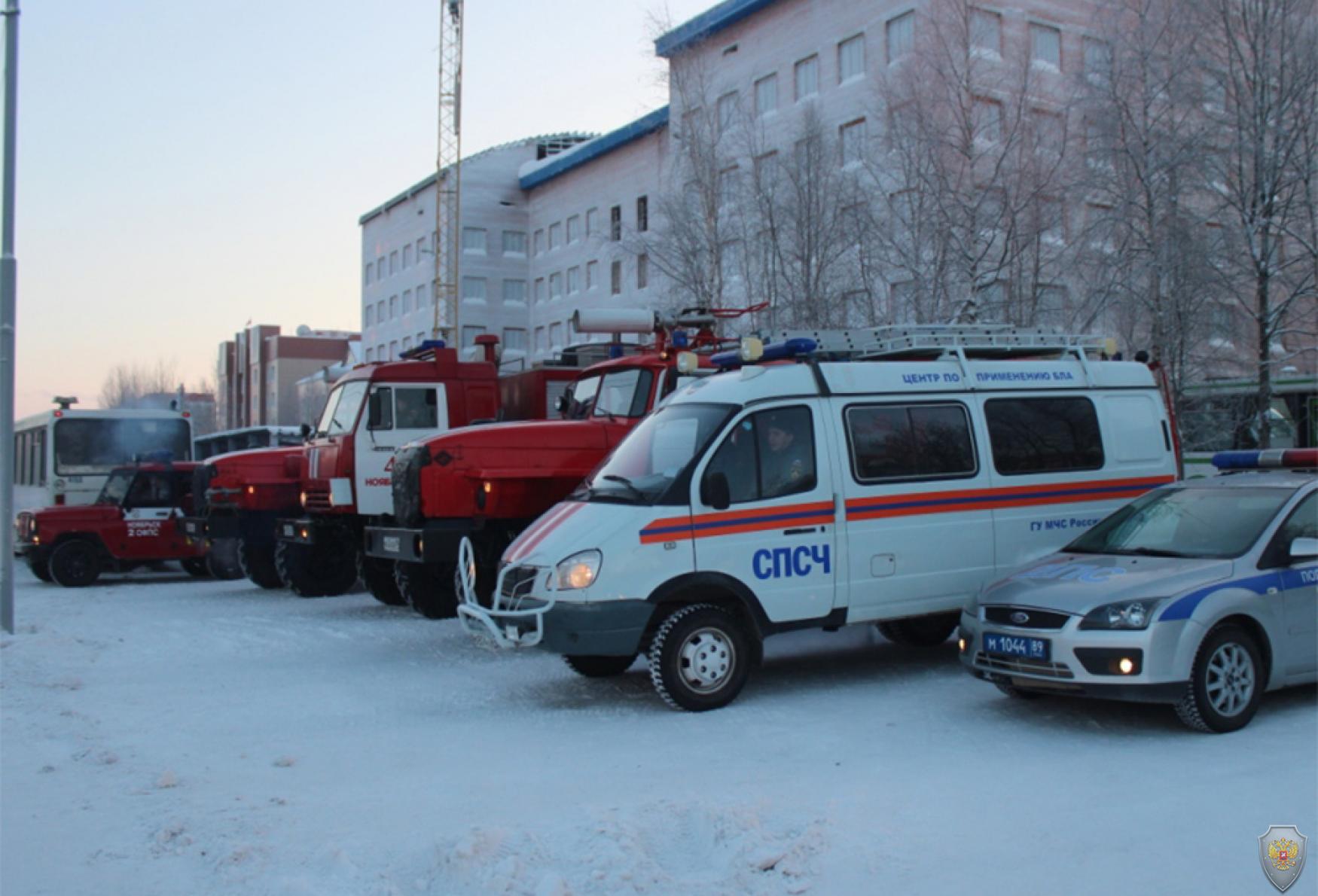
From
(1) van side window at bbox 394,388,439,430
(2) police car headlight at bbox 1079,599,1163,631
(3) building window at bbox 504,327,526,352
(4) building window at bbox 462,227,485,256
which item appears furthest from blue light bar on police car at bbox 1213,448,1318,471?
(4) building window at bbox 462,227,485,256

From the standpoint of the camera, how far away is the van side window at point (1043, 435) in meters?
9.82

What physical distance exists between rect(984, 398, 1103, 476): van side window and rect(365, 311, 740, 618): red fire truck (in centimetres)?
278

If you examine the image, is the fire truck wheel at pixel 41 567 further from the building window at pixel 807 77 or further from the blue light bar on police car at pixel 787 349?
the building window at pixel 807 77

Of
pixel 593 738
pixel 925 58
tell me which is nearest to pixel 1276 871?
pixel 593 738

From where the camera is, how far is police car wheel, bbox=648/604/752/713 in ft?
26.8

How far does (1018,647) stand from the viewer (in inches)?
295

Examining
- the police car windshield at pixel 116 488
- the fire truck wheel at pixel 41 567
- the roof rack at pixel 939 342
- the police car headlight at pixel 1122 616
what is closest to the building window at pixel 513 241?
the police car windshield at pixel 116 488

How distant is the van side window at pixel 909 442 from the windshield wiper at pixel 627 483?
67.3 inches

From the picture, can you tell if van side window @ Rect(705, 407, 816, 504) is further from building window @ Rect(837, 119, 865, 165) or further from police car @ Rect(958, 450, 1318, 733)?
building window @ Rect(837, 119, 865, 165)

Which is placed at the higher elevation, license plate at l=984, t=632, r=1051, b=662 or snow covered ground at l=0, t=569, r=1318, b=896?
license plate at l=984, t=632, r=1051, b=662

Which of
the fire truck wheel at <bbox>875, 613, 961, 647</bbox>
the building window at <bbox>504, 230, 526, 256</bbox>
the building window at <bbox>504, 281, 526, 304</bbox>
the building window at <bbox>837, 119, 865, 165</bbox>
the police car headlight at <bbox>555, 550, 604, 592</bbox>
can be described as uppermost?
the building window at <bbox>504, 230, 526, 256</bbox>

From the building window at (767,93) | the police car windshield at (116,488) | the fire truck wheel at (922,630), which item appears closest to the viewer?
the fire truck wheel at (922,630)

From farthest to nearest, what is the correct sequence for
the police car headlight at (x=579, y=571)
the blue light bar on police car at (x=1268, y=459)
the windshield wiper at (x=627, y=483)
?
the blue light bar on police car at (x=1268, y=459) < the windshield wiper at (x=627, y=483) < the police car headlight at (x=579, y=571)

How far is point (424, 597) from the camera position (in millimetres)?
12391
